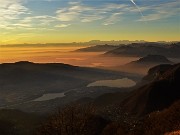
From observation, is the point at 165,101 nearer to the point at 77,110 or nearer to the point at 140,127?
the point at 140,127

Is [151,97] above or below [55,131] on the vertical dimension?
below

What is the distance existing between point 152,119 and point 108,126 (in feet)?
56.6

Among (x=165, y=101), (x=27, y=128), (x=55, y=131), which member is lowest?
(x=27, y=128)

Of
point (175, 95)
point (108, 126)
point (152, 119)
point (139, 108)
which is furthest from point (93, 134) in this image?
point (175, 95)

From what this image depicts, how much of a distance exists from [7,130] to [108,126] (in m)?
90.7

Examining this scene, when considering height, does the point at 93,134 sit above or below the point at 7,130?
above

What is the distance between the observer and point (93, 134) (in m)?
115

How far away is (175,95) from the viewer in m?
198

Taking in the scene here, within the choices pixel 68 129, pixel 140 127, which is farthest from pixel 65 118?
pixel 140 127

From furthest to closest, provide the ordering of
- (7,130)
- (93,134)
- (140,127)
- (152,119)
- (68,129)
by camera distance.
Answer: (7,130) < (93,134) < (152,119) < (140,127) < (68,129)

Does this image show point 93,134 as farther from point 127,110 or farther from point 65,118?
point 127,110

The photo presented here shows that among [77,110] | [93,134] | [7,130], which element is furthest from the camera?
[7,130]

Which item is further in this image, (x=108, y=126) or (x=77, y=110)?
(x=108, y=126)

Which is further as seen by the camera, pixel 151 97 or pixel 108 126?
pixel 151 97
